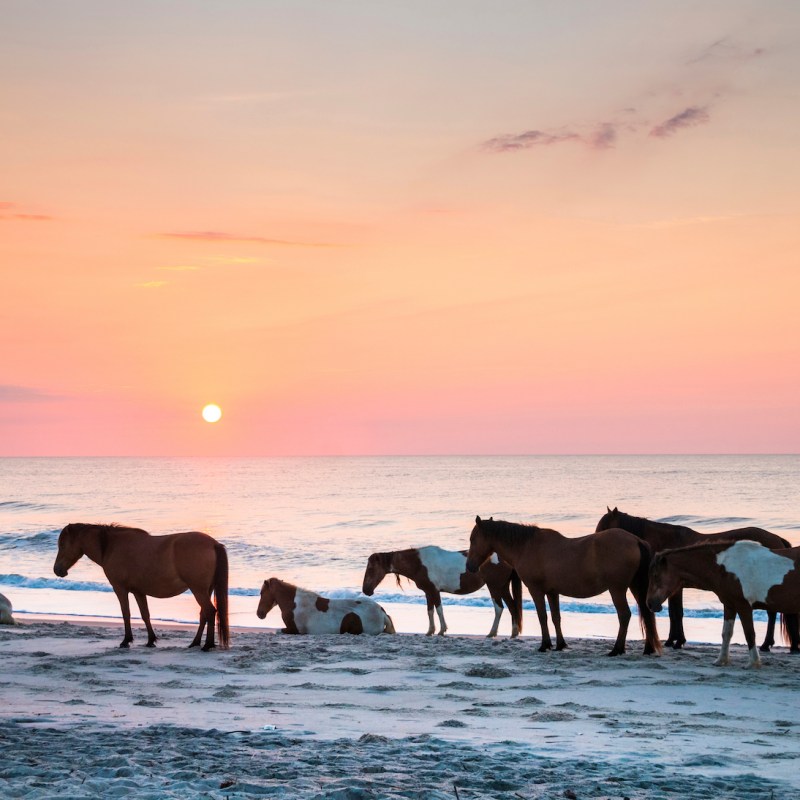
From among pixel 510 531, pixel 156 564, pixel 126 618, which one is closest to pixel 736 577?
pixel 510 531

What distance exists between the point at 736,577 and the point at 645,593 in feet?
4.52

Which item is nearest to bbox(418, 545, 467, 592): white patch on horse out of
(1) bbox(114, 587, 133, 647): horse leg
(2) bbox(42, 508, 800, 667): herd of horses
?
(2) bbox(42, 508, 800, 667): herd of horses

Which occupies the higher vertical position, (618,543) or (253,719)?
(618,543)

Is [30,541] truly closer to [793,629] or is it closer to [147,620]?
[147,620]

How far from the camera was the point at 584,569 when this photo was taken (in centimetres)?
1111

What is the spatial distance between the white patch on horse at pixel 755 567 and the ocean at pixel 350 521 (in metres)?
4.40

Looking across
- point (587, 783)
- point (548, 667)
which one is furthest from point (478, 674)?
point (587, 783)

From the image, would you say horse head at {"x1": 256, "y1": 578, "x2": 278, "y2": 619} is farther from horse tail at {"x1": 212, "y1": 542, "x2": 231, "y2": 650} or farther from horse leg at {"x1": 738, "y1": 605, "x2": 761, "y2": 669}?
horse leg at {"x1": 738, "y1": 605, "x2": 761, "y2": 669}

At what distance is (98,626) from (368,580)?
4297 millimetres

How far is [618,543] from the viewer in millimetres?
10938

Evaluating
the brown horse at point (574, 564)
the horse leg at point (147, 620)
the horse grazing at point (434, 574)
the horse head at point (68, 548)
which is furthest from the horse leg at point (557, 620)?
the horse head at point (68, 548)

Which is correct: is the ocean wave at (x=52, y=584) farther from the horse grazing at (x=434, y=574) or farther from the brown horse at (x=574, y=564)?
the brown horse at (x=574, y=564)

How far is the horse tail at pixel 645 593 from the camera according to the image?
10.8 meters

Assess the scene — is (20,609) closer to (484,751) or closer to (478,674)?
(478,674)
